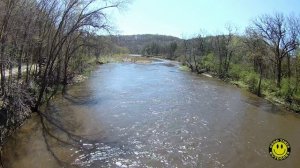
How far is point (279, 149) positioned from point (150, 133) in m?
7.58

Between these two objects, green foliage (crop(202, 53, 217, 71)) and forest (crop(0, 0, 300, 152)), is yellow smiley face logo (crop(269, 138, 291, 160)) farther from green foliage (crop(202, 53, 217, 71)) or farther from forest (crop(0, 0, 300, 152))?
green foliage (crop(202, 53, 217, 71))

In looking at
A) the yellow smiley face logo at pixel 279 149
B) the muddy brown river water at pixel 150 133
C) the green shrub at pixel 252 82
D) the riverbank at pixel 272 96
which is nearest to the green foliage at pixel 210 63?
the riverbank at pixel 272 96

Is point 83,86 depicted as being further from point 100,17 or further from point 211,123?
point 211,123

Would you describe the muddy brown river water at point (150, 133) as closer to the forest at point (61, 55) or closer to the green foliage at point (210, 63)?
the forest at point (61, 55)

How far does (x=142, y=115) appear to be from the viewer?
2414cm

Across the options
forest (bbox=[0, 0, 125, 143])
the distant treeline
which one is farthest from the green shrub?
forest (bbox=[0, 0, 125, 143])

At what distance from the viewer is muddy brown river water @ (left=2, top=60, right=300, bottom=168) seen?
626 inches

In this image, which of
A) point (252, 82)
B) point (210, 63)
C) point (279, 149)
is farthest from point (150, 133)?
point (210, 63)

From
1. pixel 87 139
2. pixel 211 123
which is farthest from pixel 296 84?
pixel 87 139

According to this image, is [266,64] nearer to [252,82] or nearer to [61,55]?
[252,82]

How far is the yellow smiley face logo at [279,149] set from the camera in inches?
687

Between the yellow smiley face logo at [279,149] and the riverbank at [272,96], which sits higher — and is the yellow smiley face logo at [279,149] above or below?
below

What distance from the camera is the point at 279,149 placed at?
19641mm

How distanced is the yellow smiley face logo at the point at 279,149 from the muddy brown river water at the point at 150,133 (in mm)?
323
